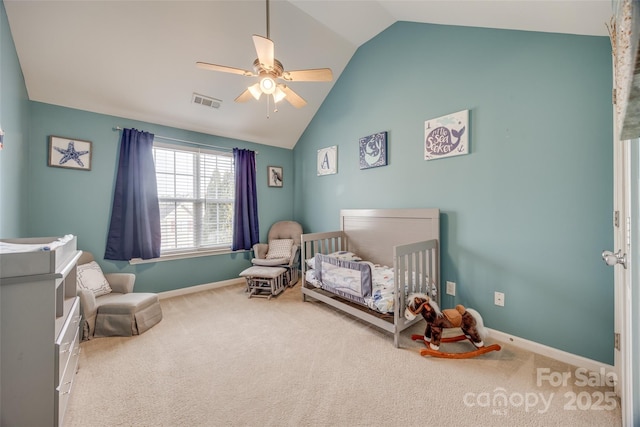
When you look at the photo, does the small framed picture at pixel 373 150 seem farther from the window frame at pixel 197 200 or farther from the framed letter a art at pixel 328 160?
the window frame at pixel 197 200

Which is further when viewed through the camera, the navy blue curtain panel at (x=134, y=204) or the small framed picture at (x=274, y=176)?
the small framed picture at (x=274, y=176)

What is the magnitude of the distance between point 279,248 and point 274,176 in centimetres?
130

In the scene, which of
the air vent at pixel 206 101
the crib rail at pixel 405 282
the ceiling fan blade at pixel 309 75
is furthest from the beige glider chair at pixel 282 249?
the ceiling fan blade at pixel 309 75

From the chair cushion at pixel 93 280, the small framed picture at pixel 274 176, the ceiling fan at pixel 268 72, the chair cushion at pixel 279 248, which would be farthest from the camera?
the small framed picture at pixel 274 176

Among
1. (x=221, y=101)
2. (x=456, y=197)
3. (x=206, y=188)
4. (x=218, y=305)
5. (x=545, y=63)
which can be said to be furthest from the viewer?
(x=206, y=188)

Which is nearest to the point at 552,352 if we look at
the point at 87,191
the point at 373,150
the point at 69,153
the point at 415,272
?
the point at 415,272

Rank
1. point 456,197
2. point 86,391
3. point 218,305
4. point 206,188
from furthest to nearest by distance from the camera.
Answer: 1. point 206,188
2. point 218,305
3. point 456,197
4. point 86,391

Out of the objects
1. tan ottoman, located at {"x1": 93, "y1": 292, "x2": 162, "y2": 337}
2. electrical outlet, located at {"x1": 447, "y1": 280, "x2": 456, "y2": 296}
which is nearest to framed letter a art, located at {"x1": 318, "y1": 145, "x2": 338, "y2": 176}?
electrical outlet, located at {"x1": 447, "y1": 280, "x2": 456, "y2": 296}

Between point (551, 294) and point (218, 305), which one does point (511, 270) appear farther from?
point (218, 305)

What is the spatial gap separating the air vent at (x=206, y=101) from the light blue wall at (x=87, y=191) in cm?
55

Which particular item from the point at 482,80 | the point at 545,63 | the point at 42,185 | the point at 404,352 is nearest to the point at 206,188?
the point at 42,185

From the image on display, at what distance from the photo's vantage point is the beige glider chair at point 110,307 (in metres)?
2.22

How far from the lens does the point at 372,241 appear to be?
3.13 metres

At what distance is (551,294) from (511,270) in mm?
286
